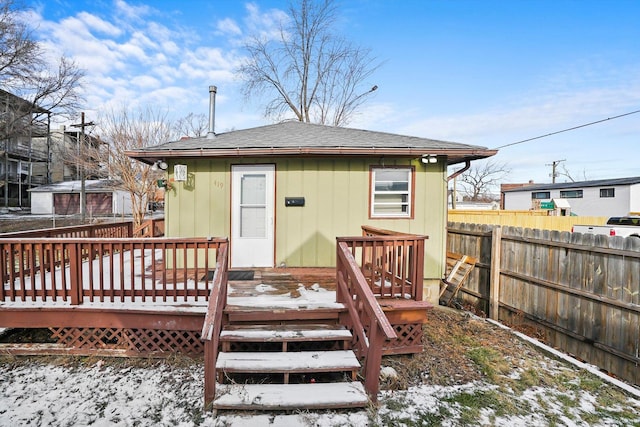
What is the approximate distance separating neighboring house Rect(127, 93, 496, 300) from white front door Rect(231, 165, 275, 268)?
19 mm

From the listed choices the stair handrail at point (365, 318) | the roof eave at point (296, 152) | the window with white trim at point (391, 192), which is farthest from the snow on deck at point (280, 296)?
the roof eave at point (296, 152)

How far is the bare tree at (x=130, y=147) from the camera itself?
1530 centimetres

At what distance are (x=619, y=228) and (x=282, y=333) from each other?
12.0m

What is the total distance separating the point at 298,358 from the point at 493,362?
2.43 m

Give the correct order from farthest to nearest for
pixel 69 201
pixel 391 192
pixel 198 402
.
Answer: pixel 69 201
pixel 391 192
pixel 198 402

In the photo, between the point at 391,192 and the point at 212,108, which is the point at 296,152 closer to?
the point at 391,192

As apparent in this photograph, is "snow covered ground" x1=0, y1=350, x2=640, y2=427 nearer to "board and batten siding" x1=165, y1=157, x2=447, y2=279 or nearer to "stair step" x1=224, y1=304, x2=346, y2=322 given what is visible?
"stair step" x1=224, y1=304, x2=346, y2=322

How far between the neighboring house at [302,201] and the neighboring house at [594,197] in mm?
15201

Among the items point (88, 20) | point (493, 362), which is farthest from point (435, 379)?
point (88, 20)

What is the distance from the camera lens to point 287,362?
2.93 m

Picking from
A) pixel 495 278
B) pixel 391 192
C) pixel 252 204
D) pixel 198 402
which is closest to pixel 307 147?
pixel 252 204

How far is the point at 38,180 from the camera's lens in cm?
3203

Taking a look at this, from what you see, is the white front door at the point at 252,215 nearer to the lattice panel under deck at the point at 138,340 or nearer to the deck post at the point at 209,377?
the lattice panel under deck at the point at 138,340

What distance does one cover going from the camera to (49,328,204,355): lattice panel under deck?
3645 mm
